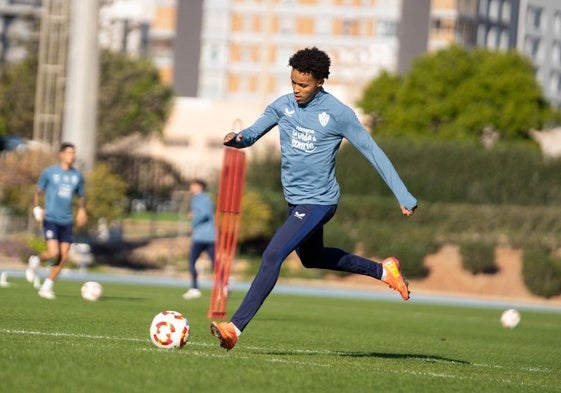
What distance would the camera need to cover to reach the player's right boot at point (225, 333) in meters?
11.8

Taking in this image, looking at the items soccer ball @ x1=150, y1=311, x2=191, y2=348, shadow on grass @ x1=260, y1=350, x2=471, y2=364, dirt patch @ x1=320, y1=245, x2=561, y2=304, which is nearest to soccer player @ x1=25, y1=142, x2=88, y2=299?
shadow on grass @ x1=260, y1=350, x2=471, y2=364

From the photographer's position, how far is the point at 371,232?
148 ft

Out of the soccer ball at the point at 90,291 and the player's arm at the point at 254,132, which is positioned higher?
the player's arm at the point at 254,132

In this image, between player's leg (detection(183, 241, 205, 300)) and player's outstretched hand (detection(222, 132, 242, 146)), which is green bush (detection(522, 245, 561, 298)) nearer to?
player's leg (detection(183, 241, 205, 300))

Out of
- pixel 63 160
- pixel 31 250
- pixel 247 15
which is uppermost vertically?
pixel 247 15

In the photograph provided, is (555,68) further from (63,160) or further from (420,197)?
(63,160)

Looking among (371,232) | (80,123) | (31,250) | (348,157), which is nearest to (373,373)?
(31,250)

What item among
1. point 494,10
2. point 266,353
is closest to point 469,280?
point 266,353

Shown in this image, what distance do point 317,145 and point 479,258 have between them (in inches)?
1243

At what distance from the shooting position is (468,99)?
8894 centimetres

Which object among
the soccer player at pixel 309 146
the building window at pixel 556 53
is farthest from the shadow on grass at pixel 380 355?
the building window at pixel 556 53

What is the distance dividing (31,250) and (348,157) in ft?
61.6

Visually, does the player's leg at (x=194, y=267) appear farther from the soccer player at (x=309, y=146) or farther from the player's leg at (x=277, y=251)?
the player's leg at (x=277, y=251)

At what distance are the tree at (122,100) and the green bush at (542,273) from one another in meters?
29.6
